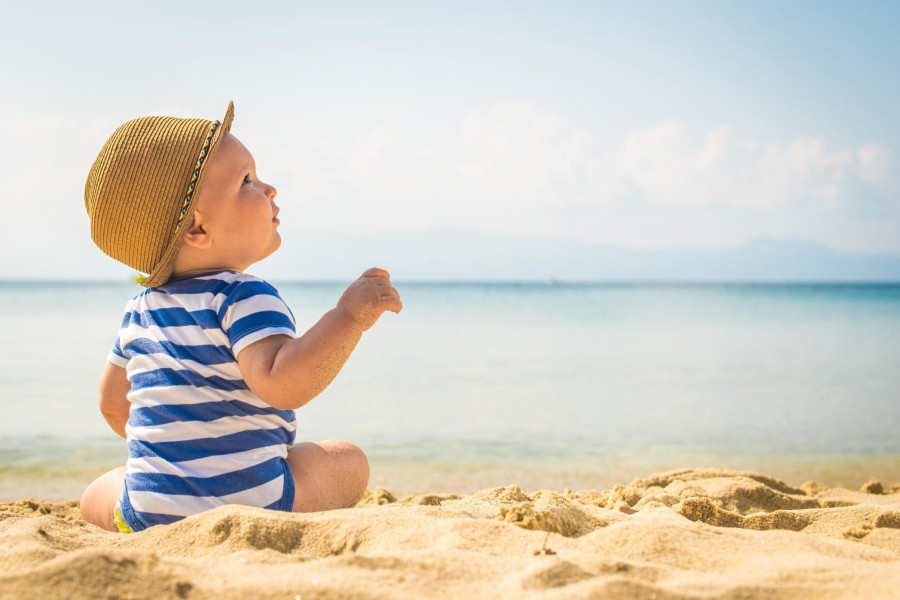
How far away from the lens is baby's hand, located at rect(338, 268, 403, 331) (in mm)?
1911

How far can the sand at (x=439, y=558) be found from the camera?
135 centimetres

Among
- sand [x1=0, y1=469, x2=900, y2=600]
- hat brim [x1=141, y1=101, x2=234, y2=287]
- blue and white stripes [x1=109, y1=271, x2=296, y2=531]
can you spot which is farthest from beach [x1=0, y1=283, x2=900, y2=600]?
hat brim [x1=141, y1=101, x2=234, y2=287]

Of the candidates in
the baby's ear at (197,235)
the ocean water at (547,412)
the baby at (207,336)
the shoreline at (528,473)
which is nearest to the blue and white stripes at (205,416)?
the baby at (207,336)

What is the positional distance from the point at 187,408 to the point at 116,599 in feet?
2.21

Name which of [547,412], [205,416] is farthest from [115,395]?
[547,412]

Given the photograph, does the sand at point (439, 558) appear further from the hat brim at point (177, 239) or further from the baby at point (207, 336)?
the hat brim at point (177, 239)

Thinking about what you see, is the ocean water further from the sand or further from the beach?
the sand

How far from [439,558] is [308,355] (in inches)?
22.0

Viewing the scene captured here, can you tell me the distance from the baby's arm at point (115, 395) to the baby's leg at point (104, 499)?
173mm

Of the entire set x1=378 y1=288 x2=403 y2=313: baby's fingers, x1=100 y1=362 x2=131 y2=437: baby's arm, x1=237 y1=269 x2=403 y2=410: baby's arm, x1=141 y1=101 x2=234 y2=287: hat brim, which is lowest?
x1=100 y1=362 x2=131 y2=437: baby's arm

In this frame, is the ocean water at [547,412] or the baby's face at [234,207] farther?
the ocean water at [547,412]

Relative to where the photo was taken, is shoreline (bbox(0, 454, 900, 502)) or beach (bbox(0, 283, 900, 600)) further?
shoreline (bbox(0, 454, 900, 502))

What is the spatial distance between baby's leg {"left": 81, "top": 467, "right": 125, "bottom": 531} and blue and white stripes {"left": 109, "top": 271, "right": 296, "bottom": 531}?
0.57ft

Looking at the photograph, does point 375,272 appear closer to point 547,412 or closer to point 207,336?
point 207,336
